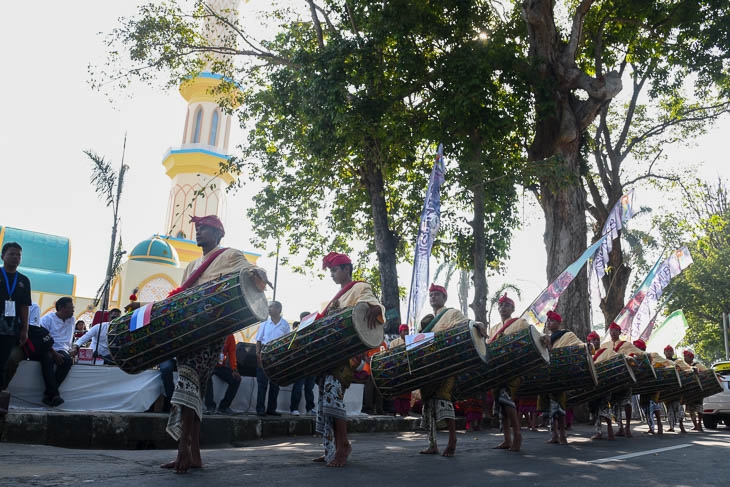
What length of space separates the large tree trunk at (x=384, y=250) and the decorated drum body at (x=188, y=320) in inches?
353

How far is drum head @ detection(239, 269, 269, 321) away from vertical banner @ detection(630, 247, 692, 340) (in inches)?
559

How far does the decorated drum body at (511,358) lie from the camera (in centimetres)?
677

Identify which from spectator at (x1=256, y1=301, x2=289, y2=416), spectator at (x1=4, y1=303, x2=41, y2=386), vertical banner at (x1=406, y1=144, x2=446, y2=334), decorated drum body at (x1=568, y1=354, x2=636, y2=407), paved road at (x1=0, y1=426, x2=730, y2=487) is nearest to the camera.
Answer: paved road at (x1=0, y1=426, x2=730, y2=487)

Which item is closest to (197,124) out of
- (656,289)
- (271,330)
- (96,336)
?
(656,289)

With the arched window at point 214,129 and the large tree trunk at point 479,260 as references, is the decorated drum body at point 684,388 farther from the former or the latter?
the arched window at point 214,129

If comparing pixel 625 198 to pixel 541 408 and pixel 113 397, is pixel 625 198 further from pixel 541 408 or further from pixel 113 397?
pixel 113 397

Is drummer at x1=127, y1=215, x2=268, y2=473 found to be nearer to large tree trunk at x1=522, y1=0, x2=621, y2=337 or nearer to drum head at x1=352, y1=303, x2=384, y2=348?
drum head at x1=352, y1=303, x2=384, y2=348

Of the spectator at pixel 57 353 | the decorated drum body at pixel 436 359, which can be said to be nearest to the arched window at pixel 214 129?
the spectator at pixel 57 353

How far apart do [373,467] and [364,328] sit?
114 cm

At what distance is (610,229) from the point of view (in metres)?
14.9

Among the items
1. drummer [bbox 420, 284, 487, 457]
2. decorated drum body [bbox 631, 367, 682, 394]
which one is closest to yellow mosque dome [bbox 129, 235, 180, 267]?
decorated drum body [bbox 631, 367, 682, 394]

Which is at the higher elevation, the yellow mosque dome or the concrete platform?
the yellow mosque dome

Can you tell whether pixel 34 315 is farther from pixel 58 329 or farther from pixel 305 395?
pixel 305 395

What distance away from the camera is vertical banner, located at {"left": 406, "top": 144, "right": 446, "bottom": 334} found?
10389mm
